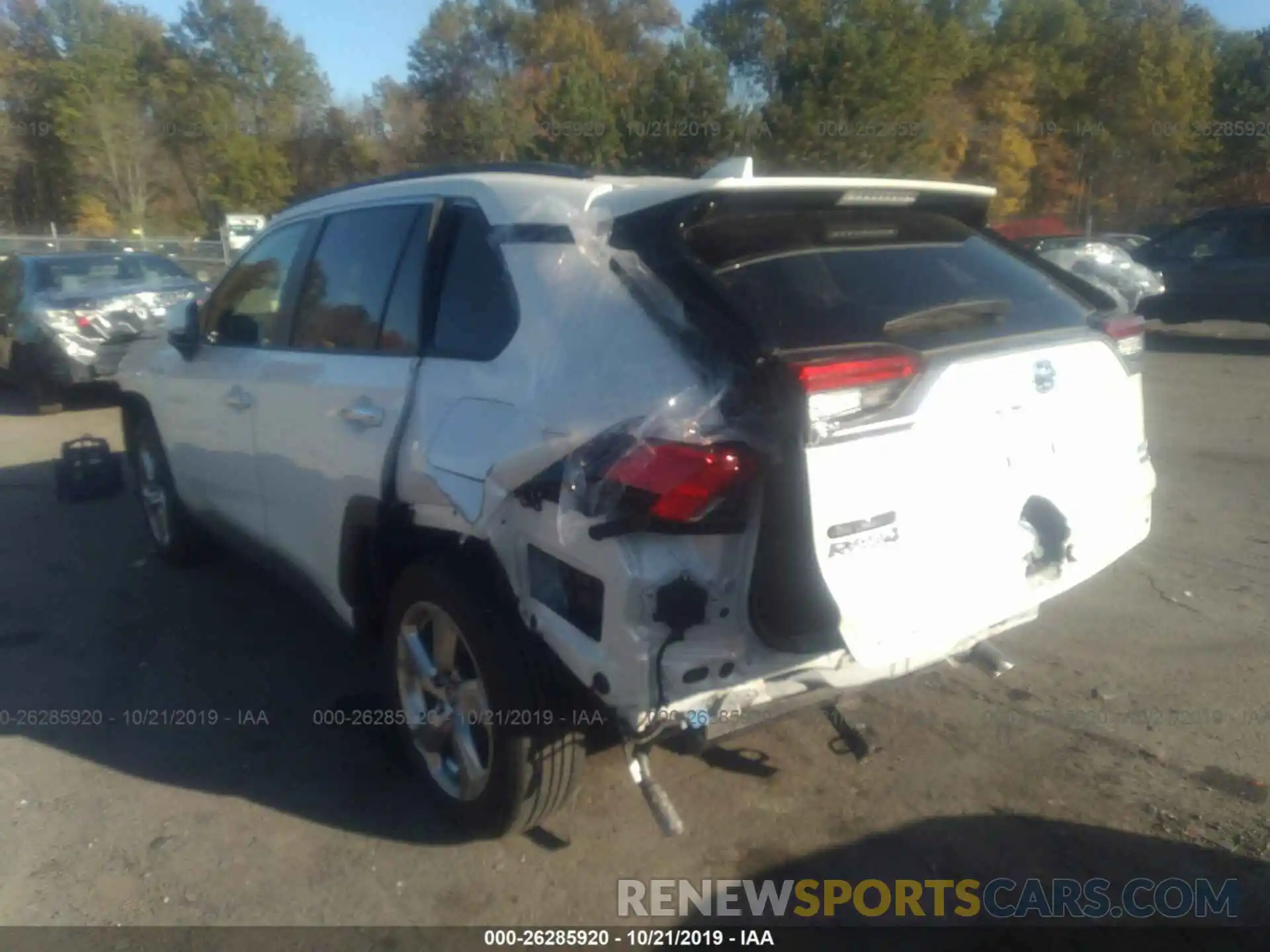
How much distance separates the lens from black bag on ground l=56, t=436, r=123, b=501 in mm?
7316

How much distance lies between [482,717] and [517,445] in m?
0.87

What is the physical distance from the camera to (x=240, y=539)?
482 cm

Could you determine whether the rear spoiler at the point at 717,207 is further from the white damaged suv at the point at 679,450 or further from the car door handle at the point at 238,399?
the car door handle at the point at 238,399

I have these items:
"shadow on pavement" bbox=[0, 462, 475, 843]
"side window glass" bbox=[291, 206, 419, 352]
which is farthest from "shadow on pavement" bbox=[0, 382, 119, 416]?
"side window glass" bbox=[291, 206, 419, 352]

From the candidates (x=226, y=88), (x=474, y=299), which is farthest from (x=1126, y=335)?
(x=226, y=88)

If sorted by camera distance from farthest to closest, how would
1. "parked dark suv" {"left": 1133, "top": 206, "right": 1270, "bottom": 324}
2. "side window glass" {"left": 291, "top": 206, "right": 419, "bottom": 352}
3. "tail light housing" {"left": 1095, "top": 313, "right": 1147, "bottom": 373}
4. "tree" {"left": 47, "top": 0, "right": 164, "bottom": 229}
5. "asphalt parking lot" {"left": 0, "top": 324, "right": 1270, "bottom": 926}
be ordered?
1. "tree" {"left": 47, "top": 0, "right": 164, "bottom": 229}
2. "parked dark suv" {"left": 1133, "top": 206, "right": 1270, "bottom": 324}
3. "side window glass" {"left": 291, "top": 206, "right": 419, "bottom": 352}
4. "tail light housing" {"left": 1095, "top": 313, "right": 1147, "bottom": 373}
5. "asphalt parking lot" {"left": 0, "top": 324, "right": 1270, "bottom": 926}

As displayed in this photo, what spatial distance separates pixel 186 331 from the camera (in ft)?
16.5

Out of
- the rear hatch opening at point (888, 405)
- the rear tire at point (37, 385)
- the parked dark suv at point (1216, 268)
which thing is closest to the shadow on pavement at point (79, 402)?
the rear tire at point (37, 385)

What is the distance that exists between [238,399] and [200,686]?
120 centimetres

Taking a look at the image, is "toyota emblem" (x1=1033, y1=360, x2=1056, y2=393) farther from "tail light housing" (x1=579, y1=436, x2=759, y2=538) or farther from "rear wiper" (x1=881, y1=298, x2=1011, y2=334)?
"tail light housing" (x1=579, y1=436, x2=759, y2=538)

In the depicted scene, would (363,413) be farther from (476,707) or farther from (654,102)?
(654,102)

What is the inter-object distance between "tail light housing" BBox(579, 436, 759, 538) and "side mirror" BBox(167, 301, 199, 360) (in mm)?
3139

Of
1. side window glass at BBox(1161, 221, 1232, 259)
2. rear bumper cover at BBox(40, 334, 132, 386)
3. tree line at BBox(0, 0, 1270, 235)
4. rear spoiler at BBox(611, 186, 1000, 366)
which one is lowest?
rear bumper cover at BBox(40, 334, 132, 386)

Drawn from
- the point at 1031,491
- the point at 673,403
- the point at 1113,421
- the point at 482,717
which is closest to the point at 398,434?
the point at 482,717
